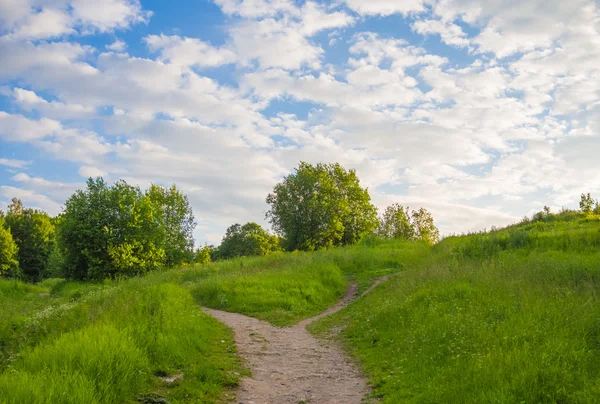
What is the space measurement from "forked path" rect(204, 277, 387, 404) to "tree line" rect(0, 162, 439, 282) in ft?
79.1

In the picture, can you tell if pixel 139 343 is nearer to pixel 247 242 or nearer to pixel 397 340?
pixel 397 340

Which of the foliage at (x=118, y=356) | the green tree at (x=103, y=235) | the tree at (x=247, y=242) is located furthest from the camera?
the tree at (x=247, y=242)

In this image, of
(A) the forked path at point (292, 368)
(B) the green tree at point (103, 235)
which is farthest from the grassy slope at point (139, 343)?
(B) the green tree at point (103, 235)

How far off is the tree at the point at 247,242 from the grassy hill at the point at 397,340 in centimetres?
7059

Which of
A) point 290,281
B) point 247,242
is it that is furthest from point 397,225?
point 290,281

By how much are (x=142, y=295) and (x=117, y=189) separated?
2659 centimetres

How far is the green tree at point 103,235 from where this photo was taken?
34.8m

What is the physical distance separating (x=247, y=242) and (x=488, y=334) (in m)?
88.1

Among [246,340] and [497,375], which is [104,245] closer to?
[246,340]

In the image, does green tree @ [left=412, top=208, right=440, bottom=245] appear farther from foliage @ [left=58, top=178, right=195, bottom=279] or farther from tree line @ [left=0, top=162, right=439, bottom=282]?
foliage @ [left=58, top=178, right=195, bottom=279]

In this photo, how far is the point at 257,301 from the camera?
1897 cm

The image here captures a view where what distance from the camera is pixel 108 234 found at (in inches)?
1374

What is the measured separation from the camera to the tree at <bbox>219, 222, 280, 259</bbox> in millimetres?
90075

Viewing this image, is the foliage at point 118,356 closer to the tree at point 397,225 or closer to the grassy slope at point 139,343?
the grassy slope at point 139,343
